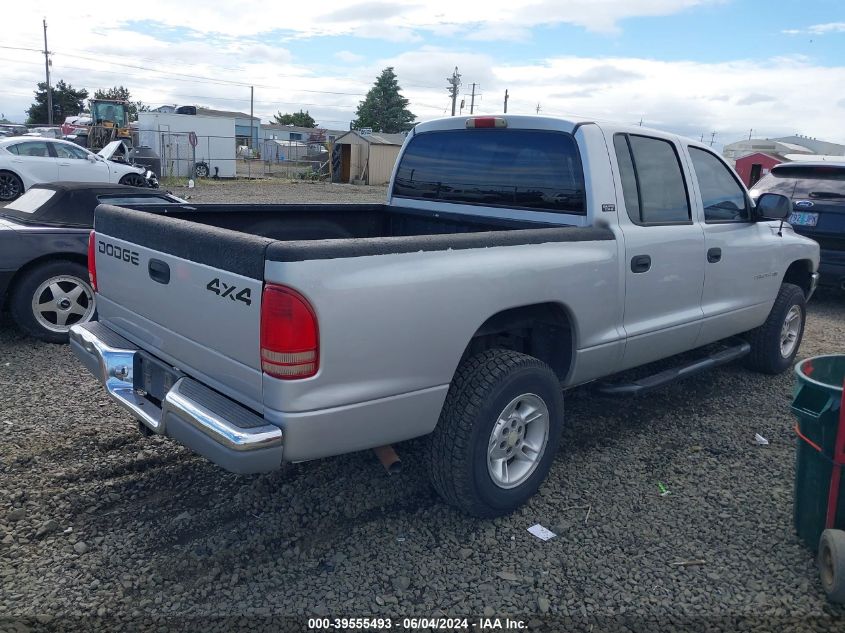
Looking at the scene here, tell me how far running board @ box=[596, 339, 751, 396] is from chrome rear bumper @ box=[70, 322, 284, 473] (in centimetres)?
226

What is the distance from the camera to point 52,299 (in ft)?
19.2

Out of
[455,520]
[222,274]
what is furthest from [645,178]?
[222,274]

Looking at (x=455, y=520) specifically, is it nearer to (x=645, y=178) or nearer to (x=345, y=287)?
(x=345, y=287)

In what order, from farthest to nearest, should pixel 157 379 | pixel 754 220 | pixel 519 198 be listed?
pixel 754 220 < pixel 519 198 < pixel 157 379

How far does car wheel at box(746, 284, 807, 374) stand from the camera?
18.6 feet

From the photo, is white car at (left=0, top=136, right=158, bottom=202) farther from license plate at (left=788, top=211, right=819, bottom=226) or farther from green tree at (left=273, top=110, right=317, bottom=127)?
green tree at (left=273, top=110, right=317, bottom=127)

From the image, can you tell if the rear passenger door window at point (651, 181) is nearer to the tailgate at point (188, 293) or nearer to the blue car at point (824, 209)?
the tailgate at point (188, 293)

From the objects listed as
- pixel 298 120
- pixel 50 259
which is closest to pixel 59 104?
pixel 298 120

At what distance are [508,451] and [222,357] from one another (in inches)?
59.3

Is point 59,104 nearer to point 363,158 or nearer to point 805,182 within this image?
point 363,158

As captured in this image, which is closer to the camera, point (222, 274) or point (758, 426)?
point (222, 274)

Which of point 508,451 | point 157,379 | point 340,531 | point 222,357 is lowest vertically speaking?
point 340,531

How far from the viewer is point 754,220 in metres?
5.13

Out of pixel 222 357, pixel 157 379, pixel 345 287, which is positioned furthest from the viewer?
pixel 157 379
